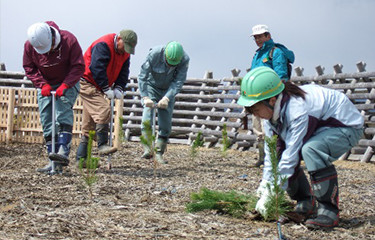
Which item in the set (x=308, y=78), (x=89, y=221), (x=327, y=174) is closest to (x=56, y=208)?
(x=89, y=221)

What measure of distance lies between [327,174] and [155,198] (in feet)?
4.83

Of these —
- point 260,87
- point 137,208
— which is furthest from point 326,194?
point 137,208

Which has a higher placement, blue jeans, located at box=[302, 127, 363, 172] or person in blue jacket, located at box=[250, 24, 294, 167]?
person in blue jacket, located at box=[250, 24, 294, 167]

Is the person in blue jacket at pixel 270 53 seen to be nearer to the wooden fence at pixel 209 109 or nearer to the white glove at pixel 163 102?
the white glove at pixel 163 102

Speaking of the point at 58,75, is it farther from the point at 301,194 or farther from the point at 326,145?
the point at 326,145

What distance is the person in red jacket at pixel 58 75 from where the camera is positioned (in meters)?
5.47

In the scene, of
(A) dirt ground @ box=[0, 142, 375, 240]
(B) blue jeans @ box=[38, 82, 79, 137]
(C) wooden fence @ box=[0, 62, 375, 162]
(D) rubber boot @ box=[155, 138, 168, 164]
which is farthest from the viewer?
(C) wooden fence @ box=[0, 62, 375, 162]

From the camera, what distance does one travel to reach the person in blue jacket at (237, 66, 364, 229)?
3.15 meters

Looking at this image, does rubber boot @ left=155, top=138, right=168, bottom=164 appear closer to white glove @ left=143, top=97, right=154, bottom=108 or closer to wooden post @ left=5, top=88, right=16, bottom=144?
white glove @ left=143, top=97, right=154, bottom=108

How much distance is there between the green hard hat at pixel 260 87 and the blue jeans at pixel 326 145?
40 centimetres

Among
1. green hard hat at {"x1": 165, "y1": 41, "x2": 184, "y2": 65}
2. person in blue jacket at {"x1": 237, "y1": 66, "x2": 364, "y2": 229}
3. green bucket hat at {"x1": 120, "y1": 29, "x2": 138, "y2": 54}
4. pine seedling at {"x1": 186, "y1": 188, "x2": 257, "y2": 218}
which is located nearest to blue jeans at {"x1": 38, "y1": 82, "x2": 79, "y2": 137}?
green bucket hat at {"x1": 120, "y1": 29, "x2": 138, "y2": 54}

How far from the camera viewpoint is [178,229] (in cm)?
298

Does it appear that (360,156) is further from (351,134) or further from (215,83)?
(351,134)

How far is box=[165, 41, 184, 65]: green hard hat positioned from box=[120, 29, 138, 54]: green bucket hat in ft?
1.74
